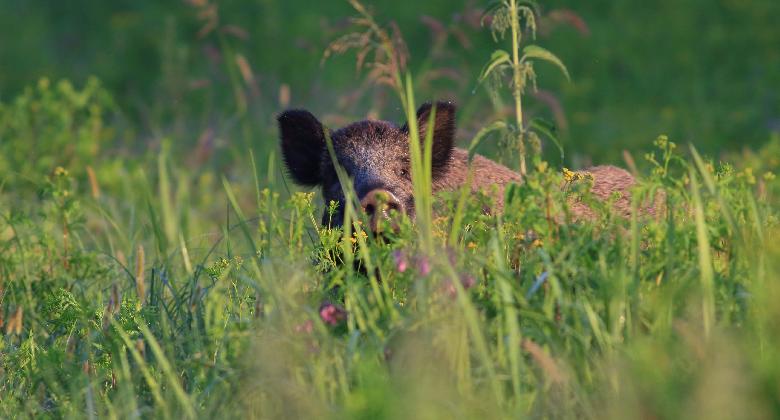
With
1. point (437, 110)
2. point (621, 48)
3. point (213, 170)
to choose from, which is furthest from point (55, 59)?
point (437, 110)

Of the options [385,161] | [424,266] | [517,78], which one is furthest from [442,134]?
[424,266]

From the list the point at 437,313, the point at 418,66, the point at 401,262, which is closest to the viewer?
the point at 437,313

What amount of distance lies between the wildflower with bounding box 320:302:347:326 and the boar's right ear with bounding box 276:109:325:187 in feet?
8.56

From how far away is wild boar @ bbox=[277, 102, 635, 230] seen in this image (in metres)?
6.48

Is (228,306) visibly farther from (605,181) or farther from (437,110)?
(605,181)

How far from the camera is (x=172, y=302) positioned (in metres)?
5.38

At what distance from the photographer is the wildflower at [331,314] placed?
4.23 metres

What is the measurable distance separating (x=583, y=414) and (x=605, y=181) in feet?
10.7

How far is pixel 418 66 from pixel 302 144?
7325 millimetres

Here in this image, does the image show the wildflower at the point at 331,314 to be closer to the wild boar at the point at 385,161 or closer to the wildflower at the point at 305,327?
the wildflower at the point at 305,327

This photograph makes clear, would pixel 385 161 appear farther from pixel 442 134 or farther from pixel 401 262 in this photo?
pixel 401 262

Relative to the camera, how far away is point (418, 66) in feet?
46.3

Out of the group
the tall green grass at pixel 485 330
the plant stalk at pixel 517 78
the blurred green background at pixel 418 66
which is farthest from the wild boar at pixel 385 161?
the blurred green background at pixel 418 66

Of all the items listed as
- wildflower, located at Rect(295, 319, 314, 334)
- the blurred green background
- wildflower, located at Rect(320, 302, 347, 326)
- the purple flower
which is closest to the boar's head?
wildflower, located at Rect(320, 302, 347, 326)
